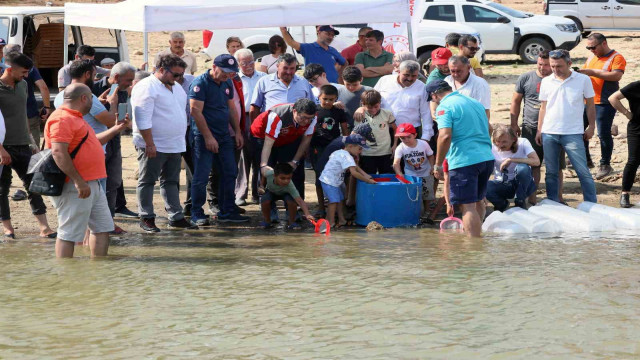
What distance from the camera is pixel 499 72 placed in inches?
815

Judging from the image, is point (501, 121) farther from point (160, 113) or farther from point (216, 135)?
point (160, 113)

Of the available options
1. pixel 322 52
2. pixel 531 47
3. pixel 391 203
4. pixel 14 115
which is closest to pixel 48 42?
pixel 322 52

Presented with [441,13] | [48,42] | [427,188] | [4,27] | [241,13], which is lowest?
[427,188]

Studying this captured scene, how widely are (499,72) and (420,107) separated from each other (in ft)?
34.1

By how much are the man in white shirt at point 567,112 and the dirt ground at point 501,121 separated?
0.87 m

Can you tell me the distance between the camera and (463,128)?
29.1 feet

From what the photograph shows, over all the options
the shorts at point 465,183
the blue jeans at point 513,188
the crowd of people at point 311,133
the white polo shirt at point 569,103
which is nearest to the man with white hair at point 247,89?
the crowd of people at point 311,133

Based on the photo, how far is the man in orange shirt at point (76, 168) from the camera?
24.8 feet

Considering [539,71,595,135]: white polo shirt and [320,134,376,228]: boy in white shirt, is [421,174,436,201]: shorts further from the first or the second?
[539,71,595,135]: white polo shirt

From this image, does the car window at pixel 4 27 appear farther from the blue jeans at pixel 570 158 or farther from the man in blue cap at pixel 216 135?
the blue jeans at pixel 570 158

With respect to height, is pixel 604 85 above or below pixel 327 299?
above

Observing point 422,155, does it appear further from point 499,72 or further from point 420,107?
point 499,72

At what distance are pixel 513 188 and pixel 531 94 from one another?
1412 mm

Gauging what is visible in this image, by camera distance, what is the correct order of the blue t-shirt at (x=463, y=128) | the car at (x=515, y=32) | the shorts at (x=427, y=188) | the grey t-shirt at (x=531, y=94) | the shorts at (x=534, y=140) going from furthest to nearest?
1. the car at (x=515, y=32)
2. the shorts at (x=534, y=140)
3. the grey t-shirt at (x=531, y=94)
4. the shorts at (x=427, y=188)
5. the blue t-shirt at (x=463, y=128)
